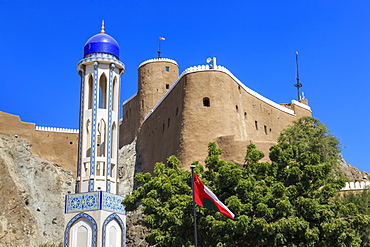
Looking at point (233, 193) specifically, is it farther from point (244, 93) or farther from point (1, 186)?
point (1, 186)

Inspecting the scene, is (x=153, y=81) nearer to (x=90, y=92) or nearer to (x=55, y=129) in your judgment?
(x=55, y=129)

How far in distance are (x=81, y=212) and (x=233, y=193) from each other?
510 cm

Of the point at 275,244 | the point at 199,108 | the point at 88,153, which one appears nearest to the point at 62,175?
the point at 199,108

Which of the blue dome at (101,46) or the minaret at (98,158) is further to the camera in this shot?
the blue dome at (101,46)

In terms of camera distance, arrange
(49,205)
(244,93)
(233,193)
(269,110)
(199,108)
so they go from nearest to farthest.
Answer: (233,193) → (199,108) → (244,93) → (269,110) → (49,205)

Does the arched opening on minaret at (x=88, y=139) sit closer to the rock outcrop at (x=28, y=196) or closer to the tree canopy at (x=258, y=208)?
the tree canopy at (x=258, y=208)

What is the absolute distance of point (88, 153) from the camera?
1839cm

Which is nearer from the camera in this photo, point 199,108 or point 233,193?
point 233,193

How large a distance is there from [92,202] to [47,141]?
1086 inches

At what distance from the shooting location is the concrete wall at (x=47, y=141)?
137 ft

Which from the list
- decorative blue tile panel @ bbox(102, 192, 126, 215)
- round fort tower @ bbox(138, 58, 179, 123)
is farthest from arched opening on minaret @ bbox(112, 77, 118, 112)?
round fort tower @ bbox(138, 58, 179, 123)

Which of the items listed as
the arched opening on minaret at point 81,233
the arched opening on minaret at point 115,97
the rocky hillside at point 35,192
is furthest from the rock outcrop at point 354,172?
the arched opening on minaret at point 81,233

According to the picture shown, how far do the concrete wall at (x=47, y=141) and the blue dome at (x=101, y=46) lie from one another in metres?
24.6

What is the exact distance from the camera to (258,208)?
16.9m
